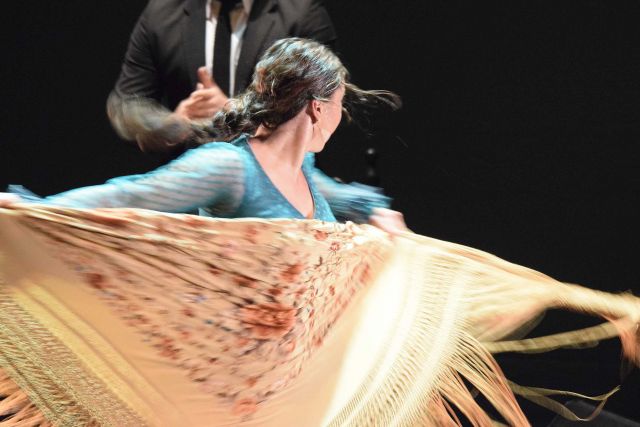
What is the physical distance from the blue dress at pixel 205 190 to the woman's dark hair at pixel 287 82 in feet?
0.12

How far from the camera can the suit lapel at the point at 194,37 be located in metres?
1.62

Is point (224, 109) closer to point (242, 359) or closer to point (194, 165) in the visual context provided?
point (194, 165)

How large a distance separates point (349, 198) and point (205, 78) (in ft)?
0.95

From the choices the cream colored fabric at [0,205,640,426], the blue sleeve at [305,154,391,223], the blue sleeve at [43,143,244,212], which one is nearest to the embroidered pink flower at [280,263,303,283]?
the cream colored fabric at [0,205,640,426]

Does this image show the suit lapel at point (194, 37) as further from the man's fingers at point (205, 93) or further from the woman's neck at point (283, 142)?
the woman's neck at point (283, 142)

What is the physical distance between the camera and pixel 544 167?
2346 millimetres

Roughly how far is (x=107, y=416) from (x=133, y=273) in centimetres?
17

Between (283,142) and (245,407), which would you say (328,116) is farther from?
(245,407)

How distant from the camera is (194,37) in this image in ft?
5.31

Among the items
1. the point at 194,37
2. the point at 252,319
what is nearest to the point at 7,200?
the point at 252,319

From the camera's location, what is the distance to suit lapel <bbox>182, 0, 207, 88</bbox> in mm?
1615

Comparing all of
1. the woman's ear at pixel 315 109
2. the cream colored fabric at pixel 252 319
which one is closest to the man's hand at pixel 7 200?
the cream colored fabric at pixel 252 319

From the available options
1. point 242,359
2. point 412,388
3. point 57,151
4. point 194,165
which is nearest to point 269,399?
point 242,359

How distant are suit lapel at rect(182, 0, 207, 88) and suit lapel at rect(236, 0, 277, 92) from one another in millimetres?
66
